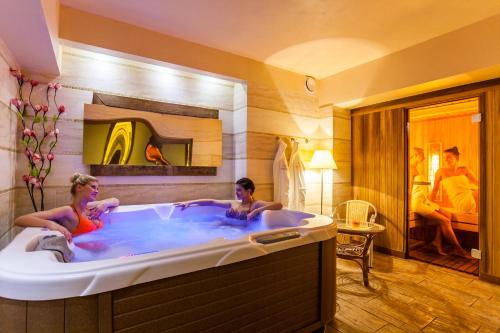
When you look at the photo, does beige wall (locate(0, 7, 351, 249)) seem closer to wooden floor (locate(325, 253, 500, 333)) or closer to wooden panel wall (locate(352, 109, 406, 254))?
wooden panel wall (locate(352, 109, 406, 254))

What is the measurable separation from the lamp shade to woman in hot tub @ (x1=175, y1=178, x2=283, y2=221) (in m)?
0.99

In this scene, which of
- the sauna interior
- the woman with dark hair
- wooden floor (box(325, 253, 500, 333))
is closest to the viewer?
the sauna interior

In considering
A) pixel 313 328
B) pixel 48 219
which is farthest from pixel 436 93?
pixel 48 219

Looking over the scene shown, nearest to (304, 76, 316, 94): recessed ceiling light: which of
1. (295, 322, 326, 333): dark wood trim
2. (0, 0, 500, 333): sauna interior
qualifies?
(0, 0, 500, 333): sauna interior

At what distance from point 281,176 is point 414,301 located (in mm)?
1697

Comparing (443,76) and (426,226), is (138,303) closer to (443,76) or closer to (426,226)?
(443,76)

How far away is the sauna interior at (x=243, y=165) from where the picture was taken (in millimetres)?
1198

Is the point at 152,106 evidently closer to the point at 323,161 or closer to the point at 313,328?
the point at 323,161

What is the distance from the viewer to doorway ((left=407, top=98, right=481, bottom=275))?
351cm

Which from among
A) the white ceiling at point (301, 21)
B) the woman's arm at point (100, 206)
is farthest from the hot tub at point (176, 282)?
the white ceiling at point (301, 21)

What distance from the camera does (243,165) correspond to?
9.98 ft

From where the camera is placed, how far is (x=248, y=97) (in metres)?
3.02

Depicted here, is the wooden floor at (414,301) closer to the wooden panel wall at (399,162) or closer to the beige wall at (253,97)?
the wooden panel wall at (399,162)

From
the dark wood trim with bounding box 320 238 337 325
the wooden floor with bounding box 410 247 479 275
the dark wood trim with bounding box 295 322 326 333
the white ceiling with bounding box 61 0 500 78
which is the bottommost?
the wooden floor with bounding box 410 247 479 275
